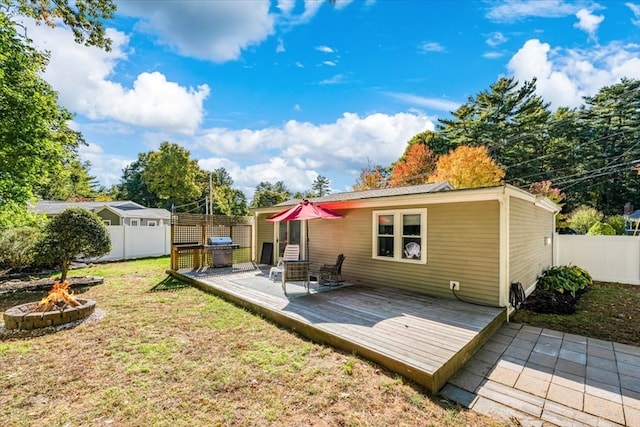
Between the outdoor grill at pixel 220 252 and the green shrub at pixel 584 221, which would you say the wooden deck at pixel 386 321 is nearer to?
the outdoor grill at pixel 220 252

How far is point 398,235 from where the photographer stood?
6.56 meters

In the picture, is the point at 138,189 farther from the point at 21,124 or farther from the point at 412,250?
the point at 412,250

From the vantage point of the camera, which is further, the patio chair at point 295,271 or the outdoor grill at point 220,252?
the outdoor grill at point 220,252

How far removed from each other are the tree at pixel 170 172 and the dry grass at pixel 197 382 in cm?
2456

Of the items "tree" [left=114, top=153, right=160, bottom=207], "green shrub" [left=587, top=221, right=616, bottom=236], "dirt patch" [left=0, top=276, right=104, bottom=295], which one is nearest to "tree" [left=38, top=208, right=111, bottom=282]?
"dirt patch" [left=0, top=276, right=104, bottom=295]

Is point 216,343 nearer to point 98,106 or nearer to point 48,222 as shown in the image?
point 48,222

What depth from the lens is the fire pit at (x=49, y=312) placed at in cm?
438

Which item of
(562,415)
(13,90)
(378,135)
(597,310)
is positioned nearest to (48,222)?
(13,90)

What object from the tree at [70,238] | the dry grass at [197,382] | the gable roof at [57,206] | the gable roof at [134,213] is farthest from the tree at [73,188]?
the dry grass at [197,382]

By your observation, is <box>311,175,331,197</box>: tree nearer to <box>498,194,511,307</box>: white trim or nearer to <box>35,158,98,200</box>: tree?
<box>35,158,98,200</box>: tree

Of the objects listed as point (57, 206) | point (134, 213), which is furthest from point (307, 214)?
point (57, 206)

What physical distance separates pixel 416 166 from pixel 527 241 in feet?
63.1

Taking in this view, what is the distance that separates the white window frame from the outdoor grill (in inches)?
195

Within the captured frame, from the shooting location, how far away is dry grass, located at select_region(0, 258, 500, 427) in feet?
8.14
